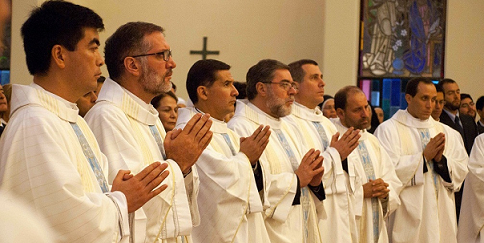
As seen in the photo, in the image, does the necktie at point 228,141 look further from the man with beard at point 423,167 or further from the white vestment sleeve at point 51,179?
the man with beard at point 423,167

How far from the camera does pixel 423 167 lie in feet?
24.3

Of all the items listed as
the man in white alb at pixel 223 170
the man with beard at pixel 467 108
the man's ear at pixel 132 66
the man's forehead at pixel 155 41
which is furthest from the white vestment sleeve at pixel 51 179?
the man with beard at pixel 467 108

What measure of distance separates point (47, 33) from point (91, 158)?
23.6 inches

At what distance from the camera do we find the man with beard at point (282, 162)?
535 cm

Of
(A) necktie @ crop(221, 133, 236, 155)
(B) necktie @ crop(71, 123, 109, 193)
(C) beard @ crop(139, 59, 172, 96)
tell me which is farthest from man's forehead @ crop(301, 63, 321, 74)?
(B) necktie @ crop(71, 123, 109, 193)

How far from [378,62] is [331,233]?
7171 mm

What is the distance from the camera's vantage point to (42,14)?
9.85ft

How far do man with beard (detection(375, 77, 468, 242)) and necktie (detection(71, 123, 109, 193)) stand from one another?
15.7 ft

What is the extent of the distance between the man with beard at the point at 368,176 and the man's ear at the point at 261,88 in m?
1.24

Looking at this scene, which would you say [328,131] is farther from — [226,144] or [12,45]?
[12,45]

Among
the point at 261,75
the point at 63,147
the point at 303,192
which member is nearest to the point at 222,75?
the point at 261,75

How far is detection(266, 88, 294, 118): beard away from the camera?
5.85 meters

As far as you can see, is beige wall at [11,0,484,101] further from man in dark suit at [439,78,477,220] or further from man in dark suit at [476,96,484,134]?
man in dark suit at [439,78,477,220]

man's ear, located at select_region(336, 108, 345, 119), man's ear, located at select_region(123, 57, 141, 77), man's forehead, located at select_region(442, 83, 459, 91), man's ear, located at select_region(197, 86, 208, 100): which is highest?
man's ear, located at select_region(123, 57, 141, 77)
